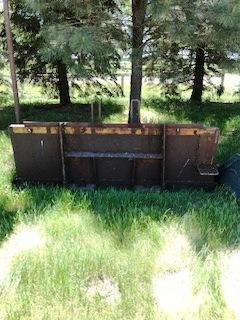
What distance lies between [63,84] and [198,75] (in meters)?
3.09

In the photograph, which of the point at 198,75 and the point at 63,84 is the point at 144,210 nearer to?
the point at 63,84

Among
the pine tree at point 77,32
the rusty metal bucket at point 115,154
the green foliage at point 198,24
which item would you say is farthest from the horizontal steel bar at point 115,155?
the green foliage at point 198,24

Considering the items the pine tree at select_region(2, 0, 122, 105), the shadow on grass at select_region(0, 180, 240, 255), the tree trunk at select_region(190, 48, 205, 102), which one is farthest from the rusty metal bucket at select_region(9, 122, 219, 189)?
the tree trunk at select_region(190, 48, 205, 102)

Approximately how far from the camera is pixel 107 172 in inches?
218

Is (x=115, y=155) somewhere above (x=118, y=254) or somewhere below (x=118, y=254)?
above

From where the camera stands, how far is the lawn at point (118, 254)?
2965 mm

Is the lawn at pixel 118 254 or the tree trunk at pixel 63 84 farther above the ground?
the tree trunk at pixel 63 84

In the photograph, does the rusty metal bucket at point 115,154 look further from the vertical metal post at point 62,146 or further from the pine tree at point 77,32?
the pine tree at point 77,32

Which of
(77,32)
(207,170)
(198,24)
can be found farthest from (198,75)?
(207,170)

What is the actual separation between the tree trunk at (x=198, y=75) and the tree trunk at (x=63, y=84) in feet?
9.55

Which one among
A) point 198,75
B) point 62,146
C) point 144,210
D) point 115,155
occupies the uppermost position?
point 198,75

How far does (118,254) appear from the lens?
11.7 feet

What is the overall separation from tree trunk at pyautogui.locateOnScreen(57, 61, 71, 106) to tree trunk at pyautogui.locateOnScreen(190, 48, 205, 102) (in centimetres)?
291

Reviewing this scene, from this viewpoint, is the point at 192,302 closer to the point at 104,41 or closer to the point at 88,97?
the point at 104,41
